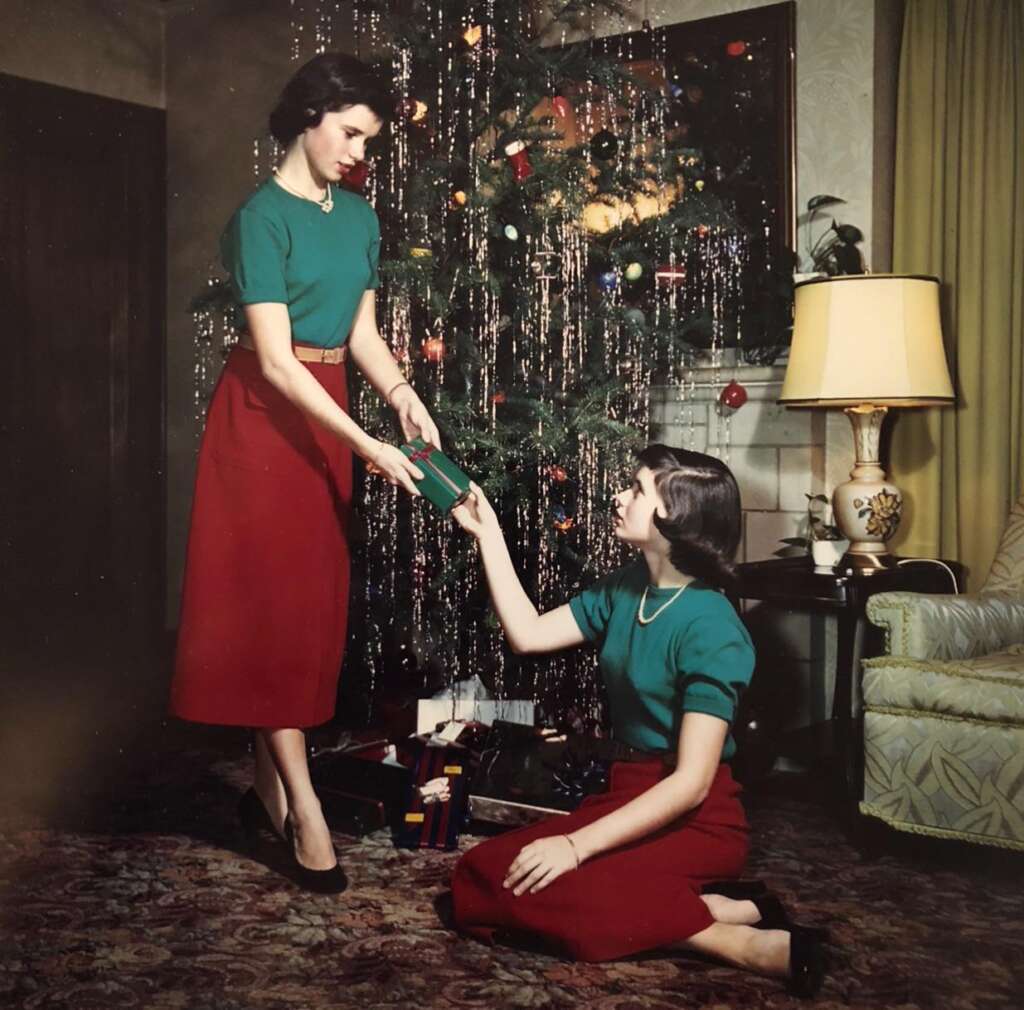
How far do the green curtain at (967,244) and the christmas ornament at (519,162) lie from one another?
104 centimetres

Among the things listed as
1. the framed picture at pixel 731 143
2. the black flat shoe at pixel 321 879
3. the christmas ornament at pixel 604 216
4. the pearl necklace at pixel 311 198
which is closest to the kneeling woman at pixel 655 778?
the black flat shoe at pixel 321 879

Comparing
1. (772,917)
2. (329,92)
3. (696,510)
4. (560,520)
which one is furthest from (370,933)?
(329,92)

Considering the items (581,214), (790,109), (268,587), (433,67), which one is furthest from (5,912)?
(790,109)

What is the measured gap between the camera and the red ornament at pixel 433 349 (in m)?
2.94

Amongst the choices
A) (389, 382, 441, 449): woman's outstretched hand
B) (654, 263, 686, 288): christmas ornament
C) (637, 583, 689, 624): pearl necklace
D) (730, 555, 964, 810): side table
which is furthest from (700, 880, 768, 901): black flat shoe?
(654, 263, 686, 288): christmas ornament

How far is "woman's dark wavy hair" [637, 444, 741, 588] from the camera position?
194cm

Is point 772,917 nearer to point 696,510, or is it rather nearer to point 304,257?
point 696,510

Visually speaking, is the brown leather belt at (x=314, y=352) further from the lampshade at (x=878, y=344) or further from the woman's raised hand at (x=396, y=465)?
the lampshade at (x=878, y=344)

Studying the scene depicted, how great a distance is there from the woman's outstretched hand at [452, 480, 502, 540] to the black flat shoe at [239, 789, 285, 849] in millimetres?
864

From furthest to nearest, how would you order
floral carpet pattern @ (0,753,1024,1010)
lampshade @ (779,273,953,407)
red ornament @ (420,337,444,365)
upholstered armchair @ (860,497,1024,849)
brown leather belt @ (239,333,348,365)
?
red ornament @ (420,337,444,365), lampshade @ (779,273,953,407), upholstered armchair @ (860,497,1024,849), brown leather belt @ (239,333,348,365), floral carpet pattern @ (0,753,1024,1010)

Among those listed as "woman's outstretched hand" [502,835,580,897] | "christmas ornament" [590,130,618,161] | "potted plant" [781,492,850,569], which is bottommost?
"woman's outstretched hand" [502,835,580,897]

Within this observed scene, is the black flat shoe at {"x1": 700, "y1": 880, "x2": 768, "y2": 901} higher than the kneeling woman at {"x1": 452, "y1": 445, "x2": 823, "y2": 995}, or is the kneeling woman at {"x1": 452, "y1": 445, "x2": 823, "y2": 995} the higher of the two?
the kneeling woman at {"x1": 452, "y1": 445, "x2": 823, "y2": 995}

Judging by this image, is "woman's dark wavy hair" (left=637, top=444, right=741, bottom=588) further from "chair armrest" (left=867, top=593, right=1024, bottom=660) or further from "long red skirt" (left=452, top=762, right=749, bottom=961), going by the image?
"chair armrest" (left=867, top=593, right=1024, bottom=660)

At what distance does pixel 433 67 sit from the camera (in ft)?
9.83
